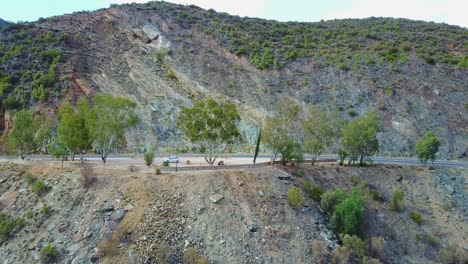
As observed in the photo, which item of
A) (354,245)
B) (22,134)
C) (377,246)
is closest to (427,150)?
(377,246)

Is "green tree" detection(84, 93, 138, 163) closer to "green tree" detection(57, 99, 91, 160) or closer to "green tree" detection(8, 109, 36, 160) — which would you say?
"green tree" detection(57, 99, 91, 160)

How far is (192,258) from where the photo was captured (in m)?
30.2

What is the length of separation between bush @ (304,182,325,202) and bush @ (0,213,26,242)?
74.1 feet

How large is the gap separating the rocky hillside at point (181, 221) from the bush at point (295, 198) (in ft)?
1.70

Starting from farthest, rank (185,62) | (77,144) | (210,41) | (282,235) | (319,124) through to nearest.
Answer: (210,41) → (185,62) → (319,124) → (77,144) → (282,235)

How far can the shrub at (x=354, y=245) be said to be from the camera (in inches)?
1356

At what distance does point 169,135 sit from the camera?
182ft

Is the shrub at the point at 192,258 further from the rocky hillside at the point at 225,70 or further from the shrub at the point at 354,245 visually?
the rocky hillside at the point at 225,70

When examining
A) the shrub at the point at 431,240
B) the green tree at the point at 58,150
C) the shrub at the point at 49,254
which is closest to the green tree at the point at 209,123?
the green tree at the point at 58,150

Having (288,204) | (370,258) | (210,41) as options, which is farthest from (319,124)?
(210,41)

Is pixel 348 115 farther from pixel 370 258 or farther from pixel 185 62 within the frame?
pixel 370 258

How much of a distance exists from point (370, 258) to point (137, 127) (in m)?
31.2

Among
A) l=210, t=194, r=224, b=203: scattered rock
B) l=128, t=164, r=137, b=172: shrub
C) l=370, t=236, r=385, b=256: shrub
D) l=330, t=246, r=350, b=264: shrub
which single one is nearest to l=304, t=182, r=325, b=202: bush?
l=370, t=236, r=385, b=256: shrub

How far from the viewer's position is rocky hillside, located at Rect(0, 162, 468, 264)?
1225 inches
